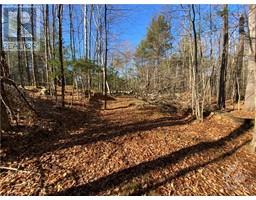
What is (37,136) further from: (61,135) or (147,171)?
(147,171)

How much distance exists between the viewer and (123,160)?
→ 14.0ft

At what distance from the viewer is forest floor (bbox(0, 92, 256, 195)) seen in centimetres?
348

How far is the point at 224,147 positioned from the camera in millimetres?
5312

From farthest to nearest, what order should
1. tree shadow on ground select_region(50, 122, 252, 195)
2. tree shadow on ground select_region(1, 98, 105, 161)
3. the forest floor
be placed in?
tree shadow on ground select_region(1, 98, 105, 161), the forest floor, tree shadow on ground select_region(50, 122, 252, 195)

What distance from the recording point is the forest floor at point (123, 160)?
348 cm

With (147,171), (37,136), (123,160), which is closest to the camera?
(147,171)

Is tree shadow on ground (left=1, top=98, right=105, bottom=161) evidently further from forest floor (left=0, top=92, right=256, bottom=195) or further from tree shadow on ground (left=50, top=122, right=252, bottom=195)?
tree shadow on ground (left=50, top=122, right=252, bottom=195)

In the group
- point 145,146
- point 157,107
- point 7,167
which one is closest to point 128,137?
point 145,146

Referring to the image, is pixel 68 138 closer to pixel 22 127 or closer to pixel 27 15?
pixel 22 127

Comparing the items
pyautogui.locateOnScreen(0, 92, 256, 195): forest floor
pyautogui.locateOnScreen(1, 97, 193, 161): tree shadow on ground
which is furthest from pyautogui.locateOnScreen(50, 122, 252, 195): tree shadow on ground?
pyautogui.locateOnScreen(1, 97, 193, 161): tree shadow on ground

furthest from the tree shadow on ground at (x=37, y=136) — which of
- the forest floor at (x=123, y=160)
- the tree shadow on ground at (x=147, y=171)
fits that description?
the tree shadow on ground at (x=147, y=171)

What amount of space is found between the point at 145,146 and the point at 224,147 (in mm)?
1883

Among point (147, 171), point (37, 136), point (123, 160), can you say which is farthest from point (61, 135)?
point (147, 171)

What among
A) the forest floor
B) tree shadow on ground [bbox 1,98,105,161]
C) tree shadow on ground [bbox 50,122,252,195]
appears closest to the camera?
tree shadow on ground [bbox 50,122,252,195]
